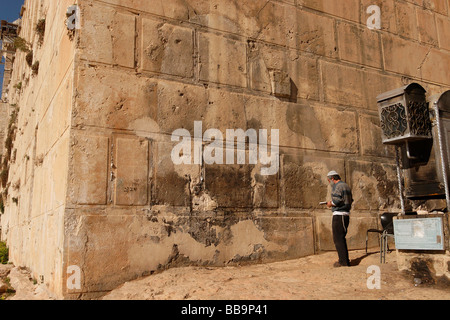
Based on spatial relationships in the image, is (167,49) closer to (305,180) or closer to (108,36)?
(108,36)

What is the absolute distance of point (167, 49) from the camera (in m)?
5.45

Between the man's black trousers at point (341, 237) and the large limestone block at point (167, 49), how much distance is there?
2749 mm

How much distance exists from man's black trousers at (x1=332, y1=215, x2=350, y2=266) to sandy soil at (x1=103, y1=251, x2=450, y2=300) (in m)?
0.23

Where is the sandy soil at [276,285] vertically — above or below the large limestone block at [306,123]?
below

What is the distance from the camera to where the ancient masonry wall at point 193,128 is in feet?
15.6

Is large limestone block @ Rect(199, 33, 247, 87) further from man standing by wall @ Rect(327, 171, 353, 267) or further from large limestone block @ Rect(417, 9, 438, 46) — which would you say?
large limestone block @ Rect(417, 9, 438, 46)

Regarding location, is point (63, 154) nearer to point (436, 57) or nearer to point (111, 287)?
point (111, 287)

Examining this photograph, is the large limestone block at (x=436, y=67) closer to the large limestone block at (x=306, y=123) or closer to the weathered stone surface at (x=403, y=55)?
the weathered stone surface at (x=403, y=55)

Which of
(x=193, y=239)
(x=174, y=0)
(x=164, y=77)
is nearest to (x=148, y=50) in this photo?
(x=164, y=77)

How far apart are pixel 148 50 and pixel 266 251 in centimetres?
303

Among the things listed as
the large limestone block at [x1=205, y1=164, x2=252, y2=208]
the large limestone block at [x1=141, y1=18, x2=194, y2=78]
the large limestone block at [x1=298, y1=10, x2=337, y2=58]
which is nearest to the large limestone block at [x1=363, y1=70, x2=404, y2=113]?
the large limestone block at [x1=298, y1=10, x2=337, y2=58]

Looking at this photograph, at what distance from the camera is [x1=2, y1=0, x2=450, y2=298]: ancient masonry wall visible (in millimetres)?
4742

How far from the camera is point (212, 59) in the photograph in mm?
5738

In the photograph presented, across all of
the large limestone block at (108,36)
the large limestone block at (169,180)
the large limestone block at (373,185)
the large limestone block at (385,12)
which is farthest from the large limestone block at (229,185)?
the large limestone block at (385,12)
